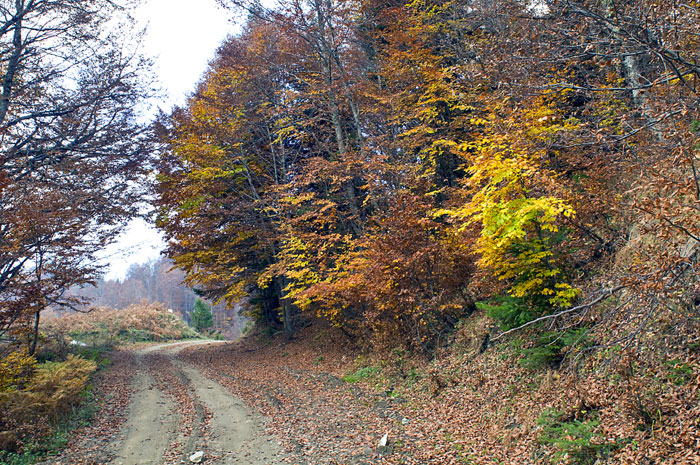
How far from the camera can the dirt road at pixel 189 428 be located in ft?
26.2

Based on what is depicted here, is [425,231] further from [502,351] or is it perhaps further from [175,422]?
[175,422]

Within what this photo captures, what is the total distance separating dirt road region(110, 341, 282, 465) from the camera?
315 inches

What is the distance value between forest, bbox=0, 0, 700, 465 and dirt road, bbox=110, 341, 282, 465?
978mm

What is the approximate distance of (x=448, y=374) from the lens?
405 inches

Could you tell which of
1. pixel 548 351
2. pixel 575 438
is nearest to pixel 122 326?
pixel 548 351

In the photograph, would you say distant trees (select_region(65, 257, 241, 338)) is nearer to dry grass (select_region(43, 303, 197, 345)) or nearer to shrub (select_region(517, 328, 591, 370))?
dry grass (select_region(43, 303, 197, 345))

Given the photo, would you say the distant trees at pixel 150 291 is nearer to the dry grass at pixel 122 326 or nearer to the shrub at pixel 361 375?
the dry grass at pixel 122 326

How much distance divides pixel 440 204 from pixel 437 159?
3538 mm

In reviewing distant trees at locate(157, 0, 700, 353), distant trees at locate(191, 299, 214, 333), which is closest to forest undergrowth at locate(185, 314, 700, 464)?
distant trees at locate(157, 0, 700, 353)

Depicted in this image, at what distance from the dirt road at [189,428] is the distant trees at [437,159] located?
451 centimetres

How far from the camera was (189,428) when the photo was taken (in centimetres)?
955

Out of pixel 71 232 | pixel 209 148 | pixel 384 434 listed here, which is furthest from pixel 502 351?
pixel 209 148

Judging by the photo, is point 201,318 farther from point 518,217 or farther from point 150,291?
point 150,291

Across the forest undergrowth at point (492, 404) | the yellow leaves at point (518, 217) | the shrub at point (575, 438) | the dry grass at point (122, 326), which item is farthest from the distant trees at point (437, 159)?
the dry grass at point (122, 326)
